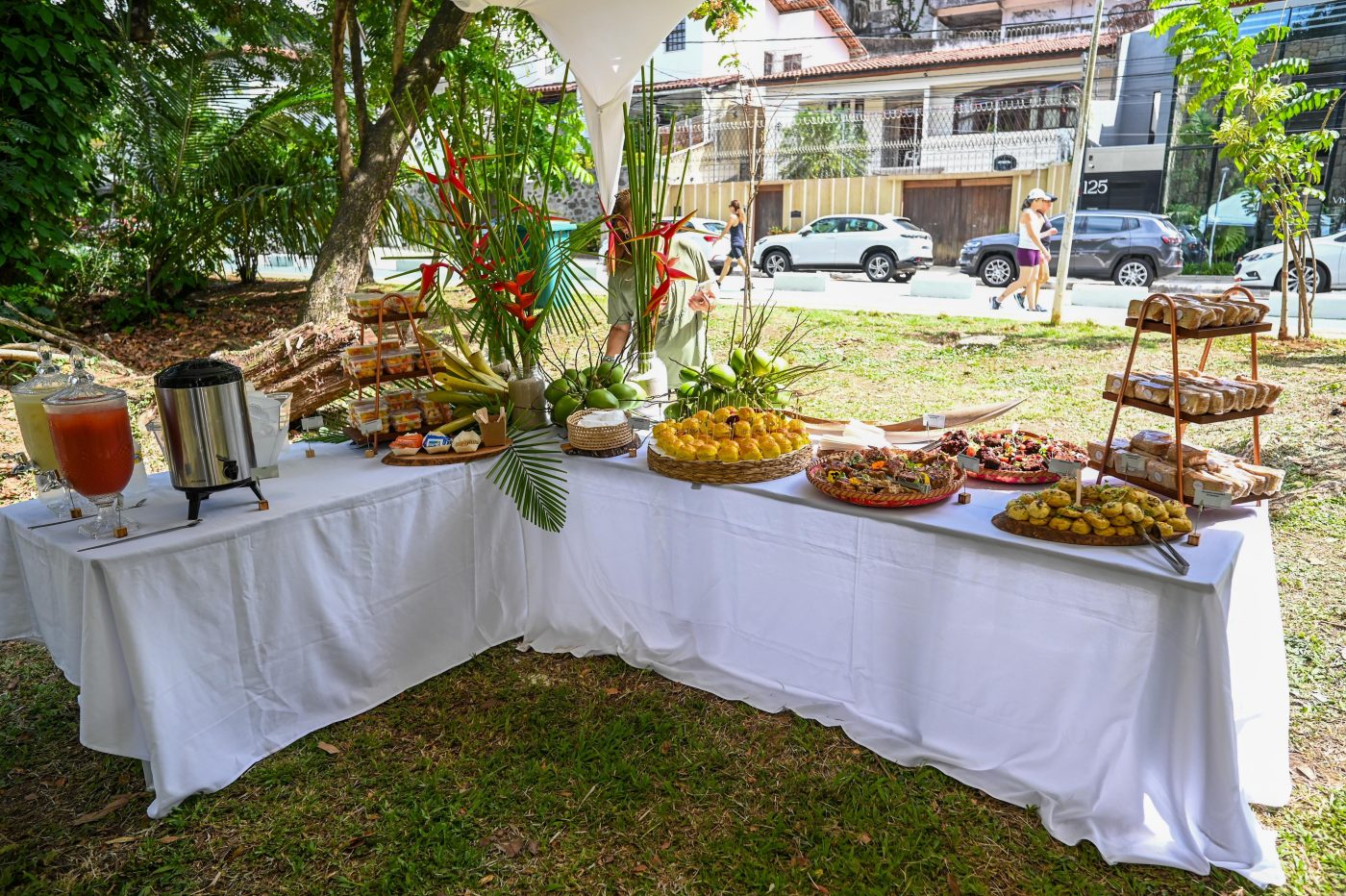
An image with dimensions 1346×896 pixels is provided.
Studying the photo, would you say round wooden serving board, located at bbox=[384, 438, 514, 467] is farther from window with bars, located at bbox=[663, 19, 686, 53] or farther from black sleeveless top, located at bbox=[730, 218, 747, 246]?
window with bars, located at bbox=[663, 19, 686, 53]

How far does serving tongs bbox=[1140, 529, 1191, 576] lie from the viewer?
Result: 5.83 ft

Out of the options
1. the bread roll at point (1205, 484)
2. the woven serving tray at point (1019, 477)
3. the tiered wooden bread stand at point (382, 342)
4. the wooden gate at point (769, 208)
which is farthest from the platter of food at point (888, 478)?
the wooden gate at point (769, 208)

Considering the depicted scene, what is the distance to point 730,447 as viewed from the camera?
94.3 inches

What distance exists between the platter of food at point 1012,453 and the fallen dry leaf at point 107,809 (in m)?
2.31

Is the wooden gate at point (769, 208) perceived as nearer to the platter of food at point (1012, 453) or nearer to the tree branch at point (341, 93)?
the tree branch at point (341, 93)

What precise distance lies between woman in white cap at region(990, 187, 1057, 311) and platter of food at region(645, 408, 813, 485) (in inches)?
322

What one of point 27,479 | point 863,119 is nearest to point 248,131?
point 27,479

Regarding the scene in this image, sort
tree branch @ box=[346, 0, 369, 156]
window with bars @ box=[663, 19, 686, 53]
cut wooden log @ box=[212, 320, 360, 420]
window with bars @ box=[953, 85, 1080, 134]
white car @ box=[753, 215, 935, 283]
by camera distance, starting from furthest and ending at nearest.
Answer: window with bars @ box=[663, 19, 686, 53] < window with bars @ box=[953, 85, 1080, 134] < white car @ box=[753, 215, 935, 283] < tree branch @ box=[346, 0, 369, 156] < cut wooden log @ box=[212, 320, 360, 420]

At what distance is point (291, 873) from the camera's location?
1.97 meters

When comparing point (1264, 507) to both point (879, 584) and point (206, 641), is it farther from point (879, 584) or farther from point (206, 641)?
point (206, 641)

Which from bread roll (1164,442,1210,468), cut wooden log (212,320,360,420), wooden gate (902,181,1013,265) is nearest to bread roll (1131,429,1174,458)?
bread roll (1164,442,1210,468)

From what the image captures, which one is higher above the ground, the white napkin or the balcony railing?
the balcony railing

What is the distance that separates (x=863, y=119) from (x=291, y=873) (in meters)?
21.5

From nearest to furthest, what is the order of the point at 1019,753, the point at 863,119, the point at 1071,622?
the point at 1071,622 → the point at 1019,753 → the point at 863,119
